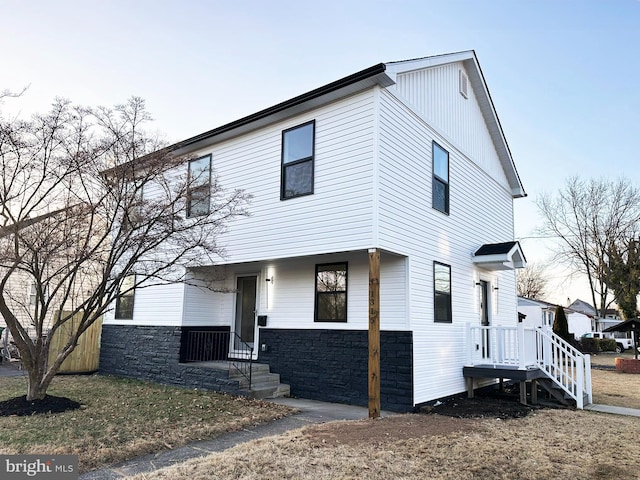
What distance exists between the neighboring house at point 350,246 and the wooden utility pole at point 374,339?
0.13m

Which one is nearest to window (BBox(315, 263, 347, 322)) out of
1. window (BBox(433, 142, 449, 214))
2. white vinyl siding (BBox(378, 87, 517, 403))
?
white vinyl siding (BBox(378, 87, 517, 403))

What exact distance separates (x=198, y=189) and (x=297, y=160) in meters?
2.06

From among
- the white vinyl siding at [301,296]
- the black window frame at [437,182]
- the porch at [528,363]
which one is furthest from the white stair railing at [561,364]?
the white vinyl siding at [301,296]

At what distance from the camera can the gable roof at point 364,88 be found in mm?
8172

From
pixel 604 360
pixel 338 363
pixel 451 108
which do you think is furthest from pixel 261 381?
pixel 604 360

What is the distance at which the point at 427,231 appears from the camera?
Answer: 9508mm

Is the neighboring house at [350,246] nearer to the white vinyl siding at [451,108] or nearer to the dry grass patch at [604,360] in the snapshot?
the white vinyl siding at [451,108]

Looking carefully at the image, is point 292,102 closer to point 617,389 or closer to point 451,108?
point 451,108

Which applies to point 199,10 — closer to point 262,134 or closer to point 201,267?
point 262,134

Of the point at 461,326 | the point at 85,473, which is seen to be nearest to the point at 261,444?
the point at 85,473

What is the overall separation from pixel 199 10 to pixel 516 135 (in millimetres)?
12728

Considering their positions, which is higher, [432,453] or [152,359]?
[152,359]

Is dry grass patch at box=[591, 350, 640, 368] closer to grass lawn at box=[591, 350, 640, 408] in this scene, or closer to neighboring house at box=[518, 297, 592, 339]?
grass lawn at box=[591, 350, 640, 408]

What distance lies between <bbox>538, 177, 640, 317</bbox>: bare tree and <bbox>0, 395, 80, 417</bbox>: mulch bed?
118ft
